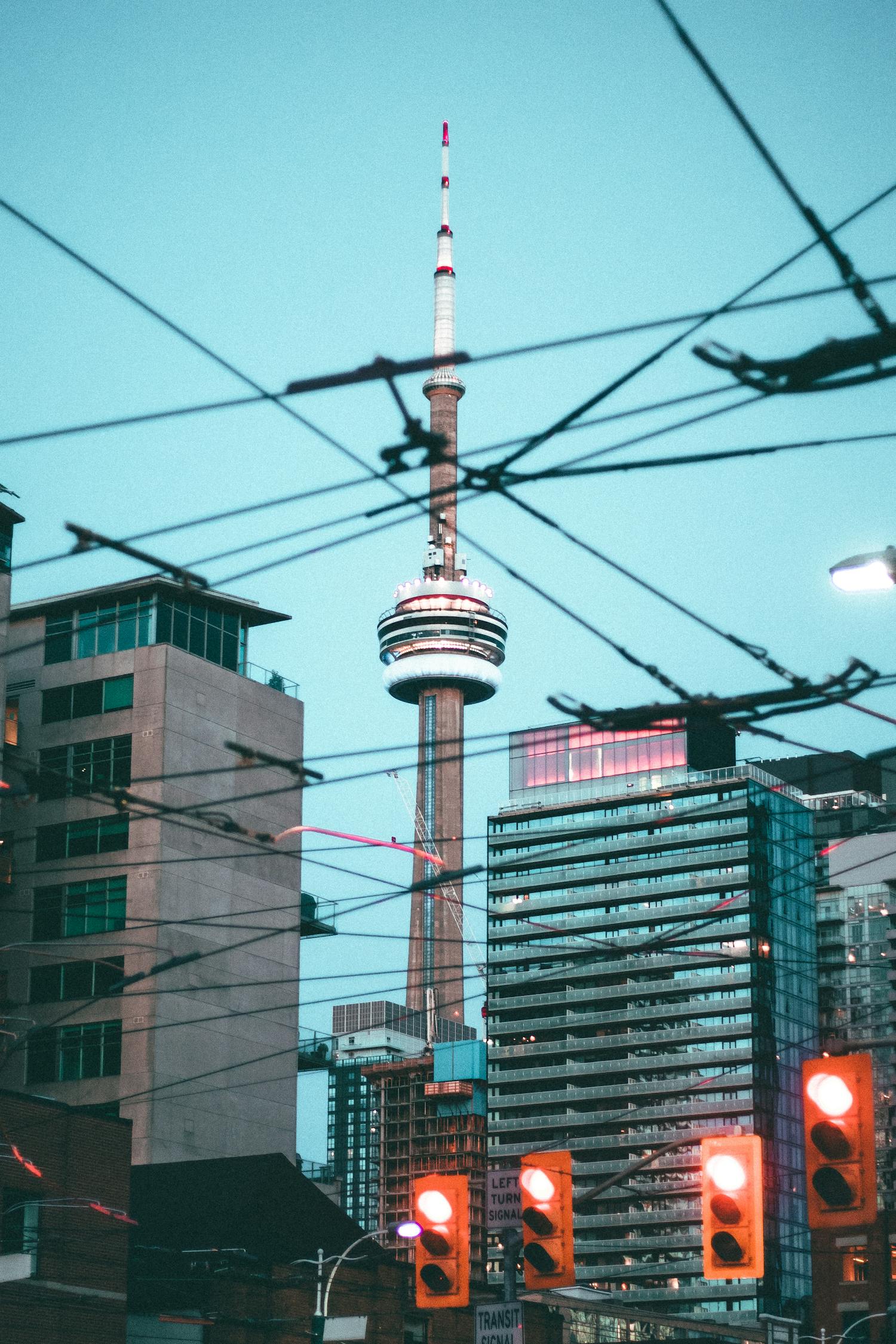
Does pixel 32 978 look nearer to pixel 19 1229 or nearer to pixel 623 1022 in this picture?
pixel 19 1229

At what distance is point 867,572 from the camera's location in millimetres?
14242

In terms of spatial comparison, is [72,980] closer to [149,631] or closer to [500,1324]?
[149,631]

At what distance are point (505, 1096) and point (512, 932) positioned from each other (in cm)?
1717

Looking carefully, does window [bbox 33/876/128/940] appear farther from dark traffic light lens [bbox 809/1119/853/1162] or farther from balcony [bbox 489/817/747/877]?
balcony [bbox 489/817/747/877]

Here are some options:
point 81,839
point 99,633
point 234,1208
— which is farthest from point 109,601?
point 234,1208

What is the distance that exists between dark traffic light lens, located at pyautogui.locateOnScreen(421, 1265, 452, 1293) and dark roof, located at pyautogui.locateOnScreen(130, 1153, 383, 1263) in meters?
37.4

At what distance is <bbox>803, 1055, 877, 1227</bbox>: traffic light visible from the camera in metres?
14.6

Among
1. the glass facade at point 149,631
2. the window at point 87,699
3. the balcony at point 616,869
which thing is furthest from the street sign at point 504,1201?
the balcony at point 616,869

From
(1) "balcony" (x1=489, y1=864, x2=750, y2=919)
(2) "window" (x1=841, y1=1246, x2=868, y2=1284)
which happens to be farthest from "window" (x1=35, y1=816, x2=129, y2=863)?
(1) "balcony" (x1=489, y1=864, x2=750, y2=919)

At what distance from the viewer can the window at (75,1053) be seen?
68.5 m

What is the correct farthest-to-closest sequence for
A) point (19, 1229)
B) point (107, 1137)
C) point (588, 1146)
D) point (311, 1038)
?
1. point (588, 1146)
2. point (311, 1038)
3. point (107, 1137)
4. point (19, 1229)

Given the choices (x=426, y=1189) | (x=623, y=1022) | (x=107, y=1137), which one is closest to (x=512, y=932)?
(x=623, y=1022)

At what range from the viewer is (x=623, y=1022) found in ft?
595

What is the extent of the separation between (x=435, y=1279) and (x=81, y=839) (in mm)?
53836
